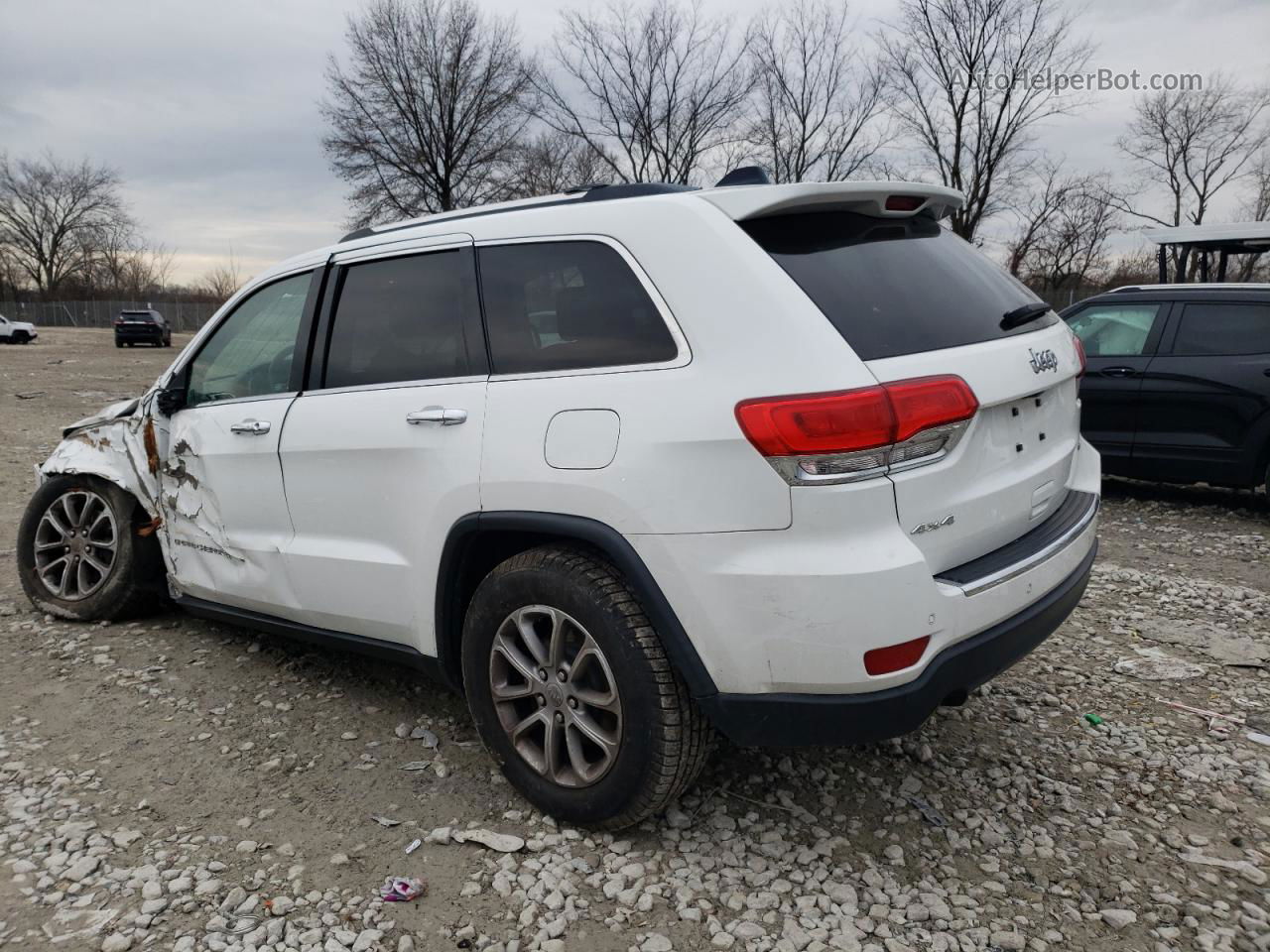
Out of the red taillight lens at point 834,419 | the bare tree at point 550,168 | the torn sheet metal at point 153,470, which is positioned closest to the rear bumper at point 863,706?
the red taillight lens at point 834,419

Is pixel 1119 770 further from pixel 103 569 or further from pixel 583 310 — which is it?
pixel 103 569

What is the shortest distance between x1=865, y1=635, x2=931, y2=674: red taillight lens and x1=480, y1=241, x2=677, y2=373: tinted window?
0.90m

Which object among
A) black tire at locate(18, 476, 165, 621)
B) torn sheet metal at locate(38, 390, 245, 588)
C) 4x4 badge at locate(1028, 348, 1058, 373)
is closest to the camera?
4x4 badge at locate(1028, 348, 1058, 373)

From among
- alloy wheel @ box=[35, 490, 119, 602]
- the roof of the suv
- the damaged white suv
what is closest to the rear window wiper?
the damaged white suv

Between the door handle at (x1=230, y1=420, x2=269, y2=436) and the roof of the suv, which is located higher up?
the roof of the suv

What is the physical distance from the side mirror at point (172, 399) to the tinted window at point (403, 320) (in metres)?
1.01

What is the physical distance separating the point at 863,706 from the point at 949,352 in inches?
37.0

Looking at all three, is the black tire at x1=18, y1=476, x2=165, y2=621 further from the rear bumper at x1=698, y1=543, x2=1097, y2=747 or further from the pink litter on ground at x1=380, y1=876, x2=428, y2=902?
the rear bumper at x1=698, y1=543, x2=1097, y2=747

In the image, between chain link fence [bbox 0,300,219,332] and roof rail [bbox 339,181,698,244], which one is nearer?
roof rail [bbox 339,181,698,244]

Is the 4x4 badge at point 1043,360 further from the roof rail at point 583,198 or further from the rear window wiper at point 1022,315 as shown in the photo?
the roof rail at point 583,198

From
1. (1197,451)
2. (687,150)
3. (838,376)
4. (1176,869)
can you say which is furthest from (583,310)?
(687,150)

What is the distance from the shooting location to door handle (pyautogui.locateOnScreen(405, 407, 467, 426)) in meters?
2.73

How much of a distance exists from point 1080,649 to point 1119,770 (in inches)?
46.4

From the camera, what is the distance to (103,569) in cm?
430
